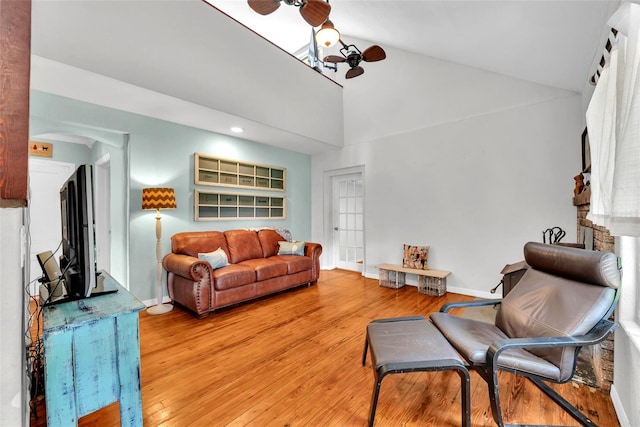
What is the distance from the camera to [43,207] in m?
4.04

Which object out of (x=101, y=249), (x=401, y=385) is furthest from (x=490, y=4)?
(x=101, y=249)

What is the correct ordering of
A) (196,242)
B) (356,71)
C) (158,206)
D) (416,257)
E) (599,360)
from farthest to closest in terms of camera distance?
(416,257) < (196,242) < (356,71) < (158,206) < (599,360)

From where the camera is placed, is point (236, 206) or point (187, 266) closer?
point (187, 266)

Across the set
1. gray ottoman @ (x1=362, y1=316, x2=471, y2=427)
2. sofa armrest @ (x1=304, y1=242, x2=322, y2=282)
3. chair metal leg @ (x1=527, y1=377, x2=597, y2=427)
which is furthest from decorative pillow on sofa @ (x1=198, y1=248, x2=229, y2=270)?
chair metal leg @ (x1=527, y1=377, x2=597, y2=427)

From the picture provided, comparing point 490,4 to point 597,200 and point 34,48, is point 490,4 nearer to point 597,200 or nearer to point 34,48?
point 597,200

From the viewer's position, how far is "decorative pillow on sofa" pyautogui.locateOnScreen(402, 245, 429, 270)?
13.6 ft

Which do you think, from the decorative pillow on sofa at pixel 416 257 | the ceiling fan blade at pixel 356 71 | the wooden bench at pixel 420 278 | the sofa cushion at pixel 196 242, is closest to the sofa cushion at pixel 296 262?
the sofa cushion at pixel 196 242

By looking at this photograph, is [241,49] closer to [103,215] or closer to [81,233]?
[81,233]

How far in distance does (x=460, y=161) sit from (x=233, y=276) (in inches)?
137

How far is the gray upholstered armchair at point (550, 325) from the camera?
1.41 m

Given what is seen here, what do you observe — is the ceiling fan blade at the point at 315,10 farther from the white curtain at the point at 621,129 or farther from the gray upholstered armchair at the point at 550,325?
the gray upholstered armchair at the point at 550,325

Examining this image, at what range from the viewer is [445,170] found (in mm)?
4035

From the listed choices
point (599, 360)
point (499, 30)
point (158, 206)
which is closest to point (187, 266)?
point (158, 206)

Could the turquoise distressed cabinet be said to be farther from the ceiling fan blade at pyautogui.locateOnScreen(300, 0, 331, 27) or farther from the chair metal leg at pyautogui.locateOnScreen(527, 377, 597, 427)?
the ceiling fan blade at pyautogui.locateOnScreen(300, 0, 331, 27)
